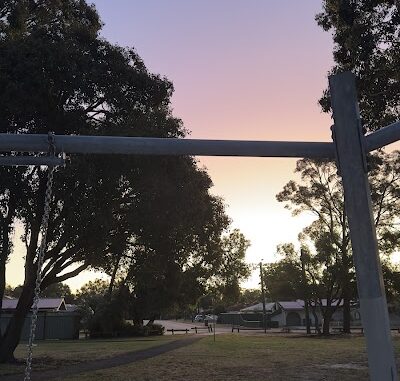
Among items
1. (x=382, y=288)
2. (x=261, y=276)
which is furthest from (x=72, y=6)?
(x=261, y=276)

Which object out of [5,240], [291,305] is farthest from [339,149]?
[291,305]

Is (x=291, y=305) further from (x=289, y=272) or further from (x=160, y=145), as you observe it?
(x=160, y=145)

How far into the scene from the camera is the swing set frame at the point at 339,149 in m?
3.61

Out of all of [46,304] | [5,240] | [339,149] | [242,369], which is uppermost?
[5,240]

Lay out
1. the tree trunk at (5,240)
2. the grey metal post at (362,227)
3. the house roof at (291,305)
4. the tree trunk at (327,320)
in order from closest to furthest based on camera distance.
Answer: the grey metal post at (362,227) < the tree trunk at (5,240) < the tree trunk at (327,320) < the house roof at (291,305)

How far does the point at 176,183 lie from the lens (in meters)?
19.3

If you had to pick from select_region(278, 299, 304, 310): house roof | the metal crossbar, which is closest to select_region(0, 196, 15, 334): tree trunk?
the metal crossbar

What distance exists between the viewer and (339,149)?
155 inches

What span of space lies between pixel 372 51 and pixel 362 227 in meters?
13.5

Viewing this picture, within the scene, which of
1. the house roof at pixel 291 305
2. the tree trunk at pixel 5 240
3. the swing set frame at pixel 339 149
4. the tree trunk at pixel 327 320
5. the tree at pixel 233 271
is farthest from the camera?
the house roof at pixel 291 305

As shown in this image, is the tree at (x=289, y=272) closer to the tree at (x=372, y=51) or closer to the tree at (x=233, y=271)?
the tree at (x=233, y=271)

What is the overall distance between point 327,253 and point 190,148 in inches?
1689

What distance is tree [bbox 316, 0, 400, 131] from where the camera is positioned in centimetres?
1561

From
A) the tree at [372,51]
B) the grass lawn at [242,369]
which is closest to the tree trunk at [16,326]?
the grass lawn at [242,369]
